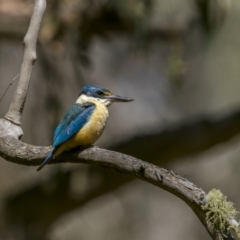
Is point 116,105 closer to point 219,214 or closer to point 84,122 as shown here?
point 84,122

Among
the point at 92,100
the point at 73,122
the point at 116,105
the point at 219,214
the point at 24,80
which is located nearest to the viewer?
the point at 219,214

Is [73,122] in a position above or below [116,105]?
above

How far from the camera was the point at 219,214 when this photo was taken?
195 cm

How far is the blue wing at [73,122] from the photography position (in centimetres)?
245

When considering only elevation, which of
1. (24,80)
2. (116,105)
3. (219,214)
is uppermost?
(24,80)

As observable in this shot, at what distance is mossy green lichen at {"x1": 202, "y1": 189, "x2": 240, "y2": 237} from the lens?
1.95 meters

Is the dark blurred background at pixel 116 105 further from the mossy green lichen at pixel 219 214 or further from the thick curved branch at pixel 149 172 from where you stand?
the mossy green lichen at pixel 219 214

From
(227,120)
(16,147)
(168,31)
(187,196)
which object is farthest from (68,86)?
(187,196)

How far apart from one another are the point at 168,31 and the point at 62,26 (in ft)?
2.57

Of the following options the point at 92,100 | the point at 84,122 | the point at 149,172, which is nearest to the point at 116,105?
the point at 92,100

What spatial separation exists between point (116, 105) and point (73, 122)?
12.9 feet

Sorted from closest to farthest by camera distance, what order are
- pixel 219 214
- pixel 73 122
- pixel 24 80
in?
pixel 219 214 → pixel 24 80 → pixel 73 122

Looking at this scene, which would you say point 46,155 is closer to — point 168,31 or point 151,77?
point 168,31

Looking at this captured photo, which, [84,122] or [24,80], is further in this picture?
[84,122]
